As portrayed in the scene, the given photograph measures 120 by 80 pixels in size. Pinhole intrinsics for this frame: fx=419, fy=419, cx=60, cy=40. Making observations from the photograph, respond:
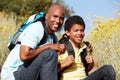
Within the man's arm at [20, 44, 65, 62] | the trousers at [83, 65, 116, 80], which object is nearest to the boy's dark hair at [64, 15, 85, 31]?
the man's arm at [20, 44, 65, 62]

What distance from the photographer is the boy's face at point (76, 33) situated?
453 centimetres

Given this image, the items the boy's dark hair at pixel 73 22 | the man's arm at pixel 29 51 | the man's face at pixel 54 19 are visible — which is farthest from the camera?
the boy's dark hair at pixel 73 22

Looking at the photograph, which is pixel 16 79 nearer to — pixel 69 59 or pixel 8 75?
pixel 8 75

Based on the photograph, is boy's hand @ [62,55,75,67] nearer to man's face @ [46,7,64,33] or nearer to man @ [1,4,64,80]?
man @ [1,4,64,80]

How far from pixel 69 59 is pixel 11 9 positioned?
16987mm

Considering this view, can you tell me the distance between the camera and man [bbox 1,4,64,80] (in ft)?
13.7

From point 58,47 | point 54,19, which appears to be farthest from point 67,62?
point 54,19

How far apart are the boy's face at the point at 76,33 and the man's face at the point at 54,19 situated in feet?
0.58

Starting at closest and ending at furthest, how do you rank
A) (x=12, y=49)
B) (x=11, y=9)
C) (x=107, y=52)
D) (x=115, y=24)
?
(x=12, y=49)
(x=107, y=52)
(x=115, y=24)
(x=11, y=9)

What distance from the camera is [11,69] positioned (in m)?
4.38

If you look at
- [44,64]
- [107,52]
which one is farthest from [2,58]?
[44,64]

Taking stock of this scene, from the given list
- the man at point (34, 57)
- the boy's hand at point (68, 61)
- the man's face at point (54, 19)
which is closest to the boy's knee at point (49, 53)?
the man at point (34, 57)

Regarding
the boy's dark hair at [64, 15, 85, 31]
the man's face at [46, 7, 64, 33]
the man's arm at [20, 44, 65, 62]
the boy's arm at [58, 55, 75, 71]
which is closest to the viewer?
the man's arm at [20, 44, 65, 62]

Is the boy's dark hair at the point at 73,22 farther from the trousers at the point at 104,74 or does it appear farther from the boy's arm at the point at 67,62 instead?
the trousers at the point at 104,74
